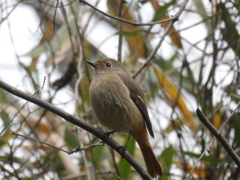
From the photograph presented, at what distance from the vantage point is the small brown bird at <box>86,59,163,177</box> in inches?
156

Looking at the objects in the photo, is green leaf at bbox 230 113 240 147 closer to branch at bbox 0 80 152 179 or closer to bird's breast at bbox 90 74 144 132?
bird's breast at bbox 90 74 144 132

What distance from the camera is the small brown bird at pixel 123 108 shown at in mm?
3967

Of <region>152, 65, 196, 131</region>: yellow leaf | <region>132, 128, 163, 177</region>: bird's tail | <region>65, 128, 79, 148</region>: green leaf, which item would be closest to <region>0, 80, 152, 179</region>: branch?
<region>132, 128, 163, 177</region>: bird's tail

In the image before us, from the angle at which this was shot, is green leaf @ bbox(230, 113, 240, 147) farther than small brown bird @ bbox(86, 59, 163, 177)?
Yes

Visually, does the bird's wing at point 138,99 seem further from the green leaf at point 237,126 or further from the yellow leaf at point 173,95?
the yellow leaf at point 173,95

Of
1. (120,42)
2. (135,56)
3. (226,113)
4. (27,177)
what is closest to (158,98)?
(135,56)

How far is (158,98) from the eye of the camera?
5.25 metres

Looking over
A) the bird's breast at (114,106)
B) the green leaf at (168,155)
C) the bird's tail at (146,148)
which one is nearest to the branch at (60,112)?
the bird's breast at (114,106)

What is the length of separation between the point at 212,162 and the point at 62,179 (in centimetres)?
151

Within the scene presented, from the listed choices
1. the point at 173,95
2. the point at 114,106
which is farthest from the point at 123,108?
the point at 173,95

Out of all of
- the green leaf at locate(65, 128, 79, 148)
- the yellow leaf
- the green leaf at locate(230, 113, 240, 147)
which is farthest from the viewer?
the yellow leaf

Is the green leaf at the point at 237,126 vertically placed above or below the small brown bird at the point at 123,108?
below

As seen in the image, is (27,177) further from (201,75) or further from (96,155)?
(201,75)

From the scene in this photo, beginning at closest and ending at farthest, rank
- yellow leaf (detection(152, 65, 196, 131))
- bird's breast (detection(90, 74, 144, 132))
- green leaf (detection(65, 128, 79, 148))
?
bird's breast (detection(90, 74, 144, 132)) < green leaf (detection(65, 128, 79, 148)) < yellow leaf (detection(152, 65, 196, 131))
